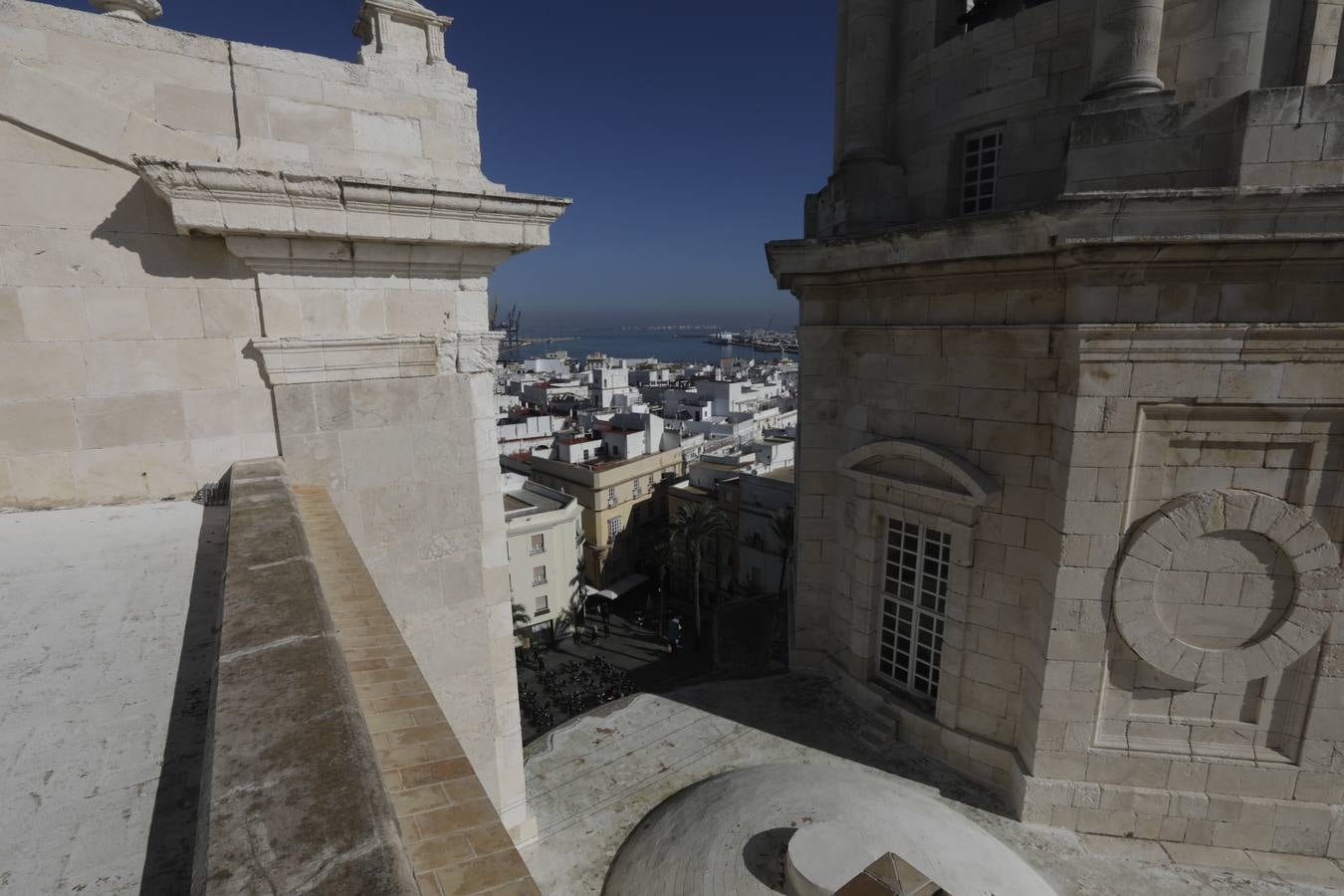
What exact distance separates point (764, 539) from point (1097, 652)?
28731 millimetres

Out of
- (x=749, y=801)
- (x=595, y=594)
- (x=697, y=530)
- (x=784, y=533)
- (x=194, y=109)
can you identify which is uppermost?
(x=194, y=109)

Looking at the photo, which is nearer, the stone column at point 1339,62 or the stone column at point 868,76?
the stone column at point 1339,62

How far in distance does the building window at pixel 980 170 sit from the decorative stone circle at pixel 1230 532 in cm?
522

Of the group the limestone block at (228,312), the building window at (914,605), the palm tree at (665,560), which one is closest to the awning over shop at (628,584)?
the palm tree at (665,560)

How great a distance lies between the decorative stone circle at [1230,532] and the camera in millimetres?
7430

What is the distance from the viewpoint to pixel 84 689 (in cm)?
262

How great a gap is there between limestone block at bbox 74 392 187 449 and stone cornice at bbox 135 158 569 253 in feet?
4.22

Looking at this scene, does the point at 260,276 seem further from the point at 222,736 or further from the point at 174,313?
the point at 222,736

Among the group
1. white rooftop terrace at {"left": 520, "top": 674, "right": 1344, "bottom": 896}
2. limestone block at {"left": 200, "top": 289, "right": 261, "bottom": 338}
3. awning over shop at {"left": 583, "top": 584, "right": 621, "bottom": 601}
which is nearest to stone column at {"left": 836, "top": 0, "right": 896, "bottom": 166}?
white rooftop terrace at {"left": 520, "top": 674, "right": 1344, "bottom": 896}

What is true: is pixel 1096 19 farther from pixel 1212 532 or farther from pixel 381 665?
pixel 381 665

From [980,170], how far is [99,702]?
11.9m

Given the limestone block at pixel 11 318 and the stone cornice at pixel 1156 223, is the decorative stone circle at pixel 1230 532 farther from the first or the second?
the limestone block at pixel 11 318

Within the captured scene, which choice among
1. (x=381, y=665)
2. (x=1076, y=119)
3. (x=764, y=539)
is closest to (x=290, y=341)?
(x=381, y=665)

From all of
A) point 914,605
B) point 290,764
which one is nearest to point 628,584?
point 914,605
